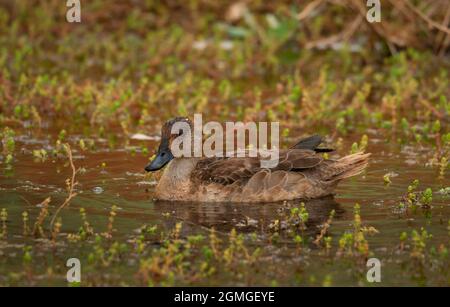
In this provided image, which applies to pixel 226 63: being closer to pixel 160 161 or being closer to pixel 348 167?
pixel 348 167

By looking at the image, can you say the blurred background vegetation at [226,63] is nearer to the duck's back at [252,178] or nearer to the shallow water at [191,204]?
the shallow water at [191,204]

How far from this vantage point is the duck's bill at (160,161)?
9977mm

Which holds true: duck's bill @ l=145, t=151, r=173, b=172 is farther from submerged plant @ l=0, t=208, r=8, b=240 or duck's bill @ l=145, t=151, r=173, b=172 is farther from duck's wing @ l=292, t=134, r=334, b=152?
submerged plant @ l=0, t=208, r=8, b=240

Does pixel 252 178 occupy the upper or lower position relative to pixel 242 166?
lower

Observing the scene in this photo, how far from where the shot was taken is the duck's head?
1010 centimetres

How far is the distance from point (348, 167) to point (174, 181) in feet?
5.81

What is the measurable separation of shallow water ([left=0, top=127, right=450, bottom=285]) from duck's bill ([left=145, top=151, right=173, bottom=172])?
1.05 ft

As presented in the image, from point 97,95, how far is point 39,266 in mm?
6249

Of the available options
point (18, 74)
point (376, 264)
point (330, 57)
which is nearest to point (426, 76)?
point (330, 57)

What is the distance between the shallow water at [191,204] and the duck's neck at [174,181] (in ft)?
0.55

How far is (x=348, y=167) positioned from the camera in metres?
10.3

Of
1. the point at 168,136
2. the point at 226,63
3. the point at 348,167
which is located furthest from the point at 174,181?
the point at 226,63


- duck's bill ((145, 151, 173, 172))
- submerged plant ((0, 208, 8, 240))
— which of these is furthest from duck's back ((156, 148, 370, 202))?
submerged plant ((0, 208, 8, 240))

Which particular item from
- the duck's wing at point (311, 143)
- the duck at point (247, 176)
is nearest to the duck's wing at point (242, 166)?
the duck at point (247, 176)
